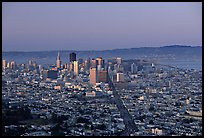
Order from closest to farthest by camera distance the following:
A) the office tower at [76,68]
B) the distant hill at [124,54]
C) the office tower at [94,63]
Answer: the distant hill at [124,54] < the office tower at [94,63] < the office tower at [76,68]

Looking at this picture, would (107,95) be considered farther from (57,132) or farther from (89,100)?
(57,132)

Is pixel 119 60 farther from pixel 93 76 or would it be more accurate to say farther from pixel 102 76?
pixel 102 76

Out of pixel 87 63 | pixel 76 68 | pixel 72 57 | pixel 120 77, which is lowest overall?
pixel 120 77

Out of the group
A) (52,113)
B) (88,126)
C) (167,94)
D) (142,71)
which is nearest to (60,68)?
(142,71)

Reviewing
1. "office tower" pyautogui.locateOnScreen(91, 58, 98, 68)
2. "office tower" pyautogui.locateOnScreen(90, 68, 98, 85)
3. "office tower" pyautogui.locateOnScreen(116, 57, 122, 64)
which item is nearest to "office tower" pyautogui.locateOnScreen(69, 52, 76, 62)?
"office tower" pyautogui.locateOnScreen(91, 58, 98, 68)

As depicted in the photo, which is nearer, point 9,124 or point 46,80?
point 9,124

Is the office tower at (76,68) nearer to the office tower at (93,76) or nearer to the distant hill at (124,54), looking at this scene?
the distant hill at (124,54)

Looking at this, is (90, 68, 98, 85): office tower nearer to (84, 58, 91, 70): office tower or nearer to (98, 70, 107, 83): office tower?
(98, 70, 107, 83): office tower

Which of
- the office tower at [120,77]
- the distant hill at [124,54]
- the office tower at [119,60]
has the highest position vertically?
the distant hill at [124,54]

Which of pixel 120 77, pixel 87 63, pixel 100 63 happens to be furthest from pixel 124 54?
pixel 120 77

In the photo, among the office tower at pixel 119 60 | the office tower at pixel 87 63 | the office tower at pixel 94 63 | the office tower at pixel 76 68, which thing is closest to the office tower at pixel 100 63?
the office tower at pixel 94 63

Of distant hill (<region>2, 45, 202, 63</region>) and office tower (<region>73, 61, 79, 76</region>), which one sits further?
office tower (<region>73, 61, 79, 76</region>)
